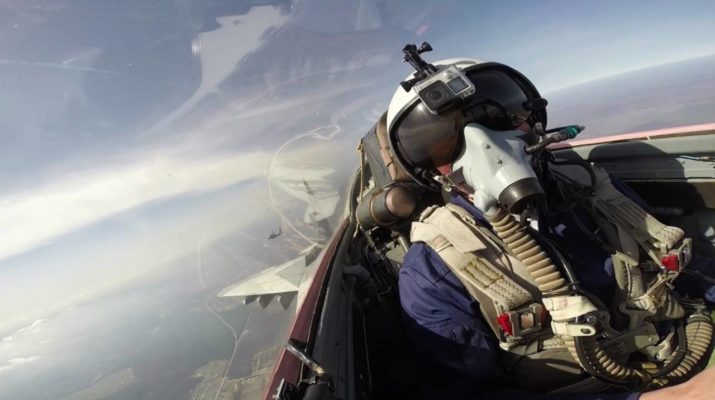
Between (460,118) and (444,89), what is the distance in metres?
0.13

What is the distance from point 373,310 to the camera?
7.26 ft

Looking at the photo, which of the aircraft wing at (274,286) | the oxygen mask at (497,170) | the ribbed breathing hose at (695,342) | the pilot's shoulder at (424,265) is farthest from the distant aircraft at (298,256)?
the ribbed breathing hose at (695,342)

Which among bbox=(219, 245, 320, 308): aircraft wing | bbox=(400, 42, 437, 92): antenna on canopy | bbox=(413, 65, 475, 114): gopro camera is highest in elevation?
bbox=(400, 42, 437, 92): antenna on canopy

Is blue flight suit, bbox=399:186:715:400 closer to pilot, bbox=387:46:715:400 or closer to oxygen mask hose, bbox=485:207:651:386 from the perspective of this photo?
pilot, bbox=387:46:715:400

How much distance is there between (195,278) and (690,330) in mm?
157969

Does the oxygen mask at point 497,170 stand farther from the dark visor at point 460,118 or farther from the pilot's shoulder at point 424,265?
the pilot's shoulder at point 424,265

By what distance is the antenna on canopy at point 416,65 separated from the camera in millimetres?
1382

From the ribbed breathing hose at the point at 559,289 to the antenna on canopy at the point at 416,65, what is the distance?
62 centimetres

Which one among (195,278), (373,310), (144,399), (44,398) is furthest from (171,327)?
(373,310)

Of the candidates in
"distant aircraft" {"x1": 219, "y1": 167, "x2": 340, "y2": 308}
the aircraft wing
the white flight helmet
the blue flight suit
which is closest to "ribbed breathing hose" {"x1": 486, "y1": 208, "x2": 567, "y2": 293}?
the blue flight suit

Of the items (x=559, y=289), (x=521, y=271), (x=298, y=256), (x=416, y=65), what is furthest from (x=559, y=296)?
(x=298, y=256)

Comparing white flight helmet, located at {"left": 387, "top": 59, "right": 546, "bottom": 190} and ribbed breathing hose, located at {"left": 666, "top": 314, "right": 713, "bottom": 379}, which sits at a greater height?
white flight helmet, located at {"left": 387, "top": 59, "right": 546, "bottom": 190}

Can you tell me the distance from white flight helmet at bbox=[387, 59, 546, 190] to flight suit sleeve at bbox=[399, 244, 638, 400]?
42 centimetres

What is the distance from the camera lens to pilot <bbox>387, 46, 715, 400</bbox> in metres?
1.10
